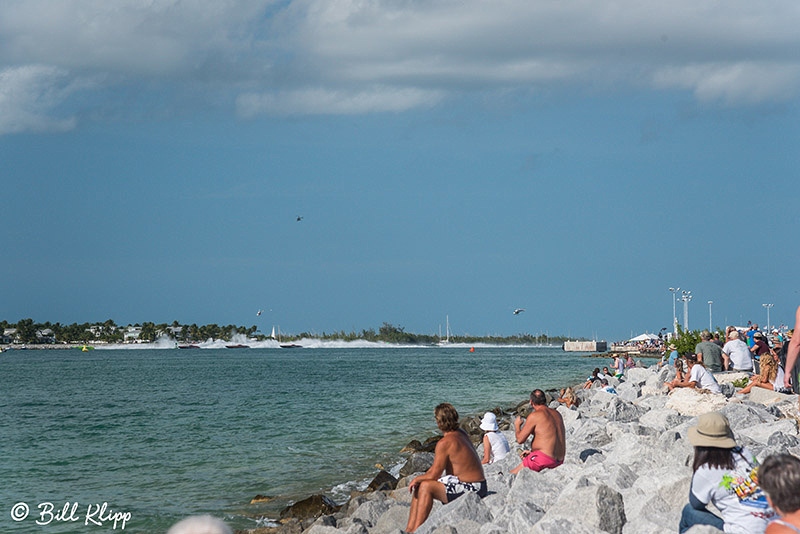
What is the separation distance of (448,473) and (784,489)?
4.35 metres

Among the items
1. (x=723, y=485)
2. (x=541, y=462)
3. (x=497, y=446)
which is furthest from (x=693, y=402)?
(x=723, y=485)

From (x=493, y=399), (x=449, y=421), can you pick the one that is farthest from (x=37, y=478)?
(x=493, y=399)

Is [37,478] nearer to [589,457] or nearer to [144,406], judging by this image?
[589,457]

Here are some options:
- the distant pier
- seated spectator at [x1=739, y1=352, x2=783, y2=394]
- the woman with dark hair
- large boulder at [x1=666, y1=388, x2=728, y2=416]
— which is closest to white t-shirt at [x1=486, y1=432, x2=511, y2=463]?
large boulder at [x1=666, y1=388, x2=728, y2=416]

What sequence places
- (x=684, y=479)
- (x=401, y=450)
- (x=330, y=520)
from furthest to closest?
(x=401, y=450) → (x=330, y=520) → (x=684, y=479)

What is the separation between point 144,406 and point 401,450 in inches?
754

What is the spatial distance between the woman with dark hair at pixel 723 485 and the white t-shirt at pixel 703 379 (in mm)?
9678

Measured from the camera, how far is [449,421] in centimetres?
809

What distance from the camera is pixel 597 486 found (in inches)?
265

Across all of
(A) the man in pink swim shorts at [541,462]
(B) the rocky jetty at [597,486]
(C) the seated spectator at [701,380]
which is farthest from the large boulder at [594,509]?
(C) the seated spectator at [701,380]

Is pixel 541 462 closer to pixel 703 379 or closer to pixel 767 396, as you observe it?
pixel 767 396

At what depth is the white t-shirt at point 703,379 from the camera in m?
15.0

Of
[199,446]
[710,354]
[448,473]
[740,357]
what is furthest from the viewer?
[199,446]

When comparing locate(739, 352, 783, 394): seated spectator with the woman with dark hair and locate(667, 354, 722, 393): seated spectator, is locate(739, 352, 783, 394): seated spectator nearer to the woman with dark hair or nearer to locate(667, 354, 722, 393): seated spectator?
locate(667, 354, 722, 393): seated spectator
